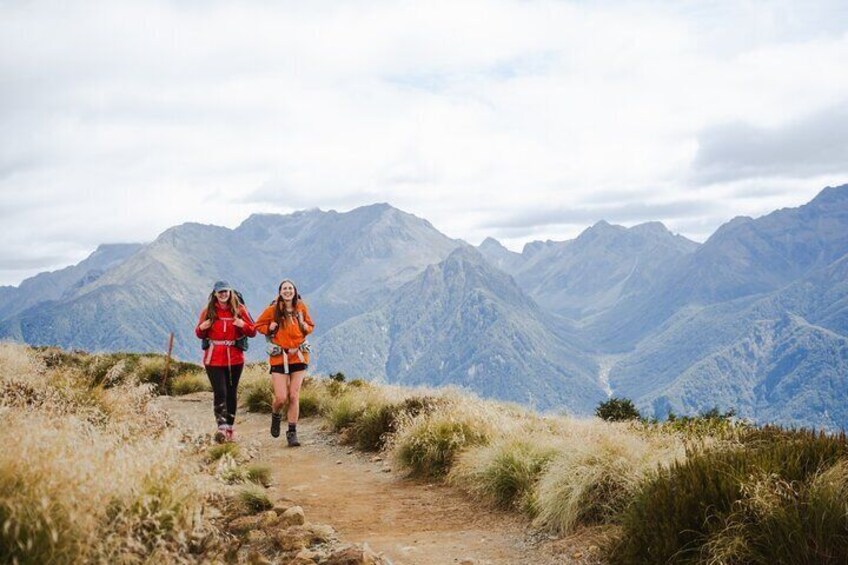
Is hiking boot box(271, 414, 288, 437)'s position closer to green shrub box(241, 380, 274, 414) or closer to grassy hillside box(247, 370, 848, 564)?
grassy hillside box(247, 370, 848, 564)

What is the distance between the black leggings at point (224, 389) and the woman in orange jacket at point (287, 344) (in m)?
0.72

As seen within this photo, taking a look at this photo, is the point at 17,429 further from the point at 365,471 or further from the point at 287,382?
the point at 287,382

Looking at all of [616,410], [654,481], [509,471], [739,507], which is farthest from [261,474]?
[616,410]

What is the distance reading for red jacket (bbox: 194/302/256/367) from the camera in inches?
473

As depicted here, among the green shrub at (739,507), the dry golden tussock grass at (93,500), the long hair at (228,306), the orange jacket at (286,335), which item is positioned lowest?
the green shrub at (739,507)

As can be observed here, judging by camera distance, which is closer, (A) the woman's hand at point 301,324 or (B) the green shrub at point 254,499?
(B) the green shrub at point 254,499

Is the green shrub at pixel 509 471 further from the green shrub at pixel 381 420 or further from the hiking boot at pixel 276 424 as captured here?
the hiking boot at pixel 276 424

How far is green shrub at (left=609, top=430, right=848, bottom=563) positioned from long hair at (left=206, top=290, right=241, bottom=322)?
8.17 metres

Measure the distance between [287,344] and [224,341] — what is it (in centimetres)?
113

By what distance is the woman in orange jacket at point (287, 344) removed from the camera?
12.5m

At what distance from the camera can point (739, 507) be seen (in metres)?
5.18

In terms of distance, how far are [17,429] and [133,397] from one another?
19.0 feet

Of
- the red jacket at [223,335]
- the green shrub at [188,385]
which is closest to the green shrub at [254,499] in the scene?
the red jacket at [223,335]

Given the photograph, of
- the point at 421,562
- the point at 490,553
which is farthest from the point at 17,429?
the point at 490,553
